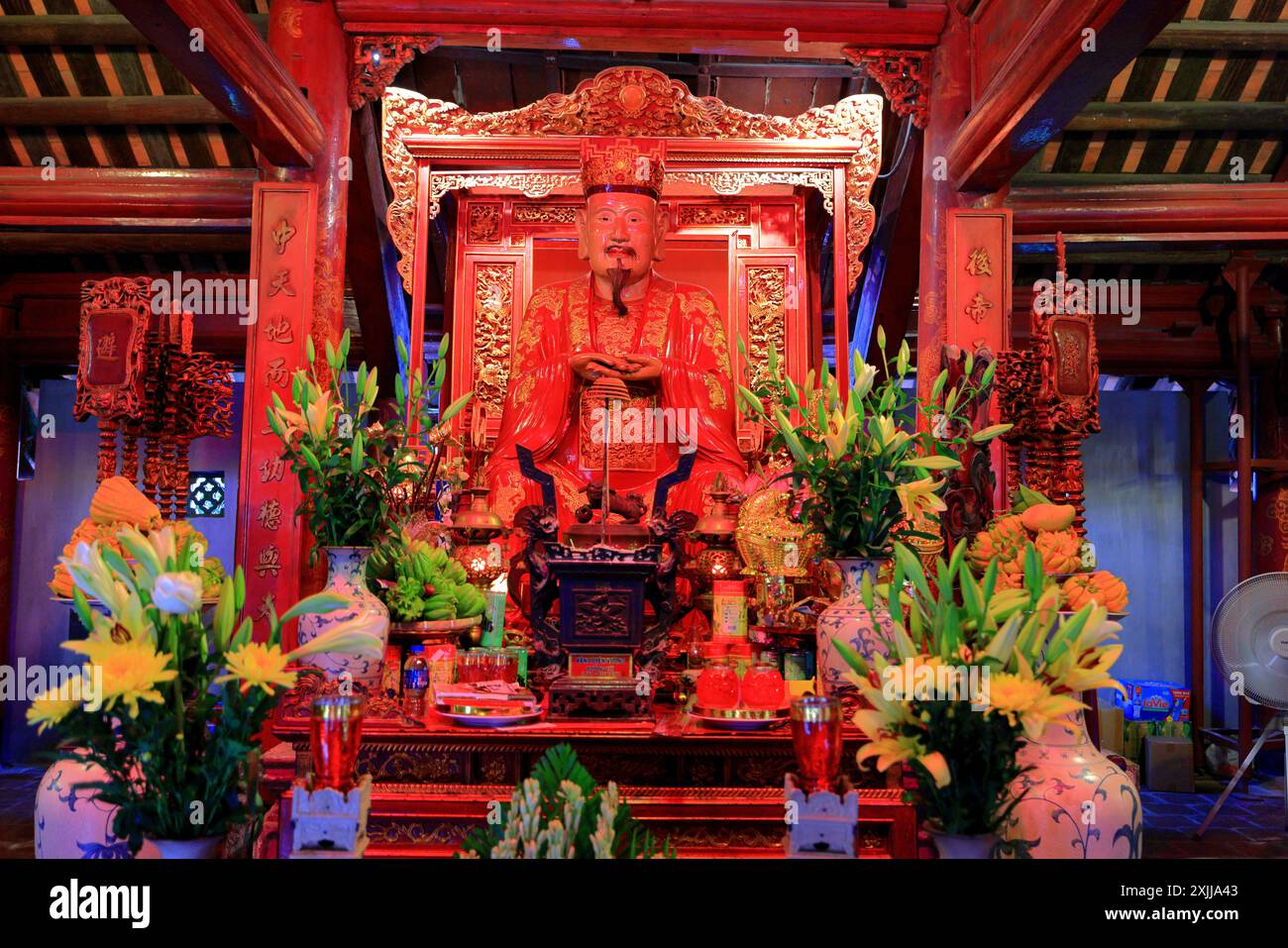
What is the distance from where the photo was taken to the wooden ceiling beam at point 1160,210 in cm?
468

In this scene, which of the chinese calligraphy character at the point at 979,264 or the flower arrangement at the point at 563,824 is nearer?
the flower arrangement at the point at 563,824

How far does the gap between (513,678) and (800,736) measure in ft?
4.54

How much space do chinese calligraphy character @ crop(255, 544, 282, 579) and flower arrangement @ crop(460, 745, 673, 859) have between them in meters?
2.87

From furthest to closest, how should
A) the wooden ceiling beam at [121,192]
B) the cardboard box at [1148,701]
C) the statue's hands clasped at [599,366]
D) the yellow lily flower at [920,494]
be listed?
1. the cardboard box at [1148,701]
2. the statue's hands clasped at [599,366]
3. the wooden ceiling beam at [121,192]
4. the yellow lily flower at [920,494]

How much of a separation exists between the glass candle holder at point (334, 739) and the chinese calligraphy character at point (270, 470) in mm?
2831

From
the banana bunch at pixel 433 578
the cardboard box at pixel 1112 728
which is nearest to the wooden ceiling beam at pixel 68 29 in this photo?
the banana bunch at pixel 433 578

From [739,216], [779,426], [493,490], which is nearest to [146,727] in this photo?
[779,426]

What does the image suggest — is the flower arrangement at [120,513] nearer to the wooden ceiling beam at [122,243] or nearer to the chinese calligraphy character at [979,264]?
the chinese calligraphy character at [979,264]

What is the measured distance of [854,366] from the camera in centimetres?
268

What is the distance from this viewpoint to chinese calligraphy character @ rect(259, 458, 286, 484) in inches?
165

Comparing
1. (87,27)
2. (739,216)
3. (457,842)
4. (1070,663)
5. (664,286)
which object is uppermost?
(87,27)

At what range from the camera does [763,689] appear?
2576 millimetres

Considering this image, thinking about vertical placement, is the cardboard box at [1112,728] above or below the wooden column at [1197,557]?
below

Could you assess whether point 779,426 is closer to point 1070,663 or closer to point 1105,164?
point 1070,663
